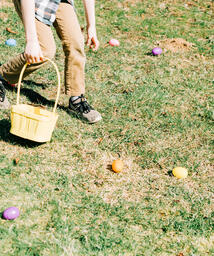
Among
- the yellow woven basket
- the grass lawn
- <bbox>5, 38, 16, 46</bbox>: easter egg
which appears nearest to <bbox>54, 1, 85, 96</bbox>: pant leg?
the grass lawn

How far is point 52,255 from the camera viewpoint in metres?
2.18

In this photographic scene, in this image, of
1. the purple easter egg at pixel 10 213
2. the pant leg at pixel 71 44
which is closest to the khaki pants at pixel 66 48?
the pant leg at pixel 71 44

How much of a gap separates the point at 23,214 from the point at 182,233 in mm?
1206

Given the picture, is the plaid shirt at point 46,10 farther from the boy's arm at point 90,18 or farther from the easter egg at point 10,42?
the easter egg at point 10,42

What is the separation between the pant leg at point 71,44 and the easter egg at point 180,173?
1.28 metres

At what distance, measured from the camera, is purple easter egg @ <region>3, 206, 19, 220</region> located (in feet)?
7.61

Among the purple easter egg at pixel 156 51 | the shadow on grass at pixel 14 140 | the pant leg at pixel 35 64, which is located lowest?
the shadow on grass at pixel 14 140

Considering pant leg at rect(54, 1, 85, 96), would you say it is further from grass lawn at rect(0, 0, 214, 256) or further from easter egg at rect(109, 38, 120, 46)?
easter egg at rect(109, 38, 120, 46)

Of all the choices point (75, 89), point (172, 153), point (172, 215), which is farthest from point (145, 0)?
point (172, 215)

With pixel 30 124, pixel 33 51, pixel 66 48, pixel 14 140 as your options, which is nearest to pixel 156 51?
pixel 66 48

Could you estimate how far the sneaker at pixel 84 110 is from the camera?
3391 mm

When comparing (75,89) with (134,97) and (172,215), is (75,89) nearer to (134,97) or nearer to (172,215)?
(134,97)

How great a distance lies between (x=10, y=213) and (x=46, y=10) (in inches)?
69.0

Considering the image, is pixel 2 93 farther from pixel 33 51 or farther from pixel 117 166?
pixel 117 166
